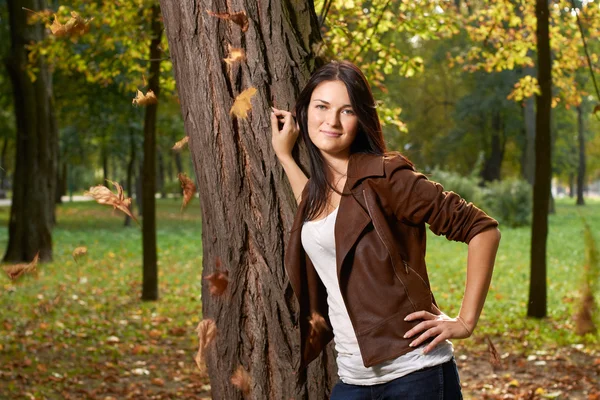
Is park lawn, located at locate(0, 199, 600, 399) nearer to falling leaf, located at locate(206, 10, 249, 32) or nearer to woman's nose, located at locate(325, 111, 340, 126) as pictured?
falling leaf, located at locate(206, 10, 249, 32)

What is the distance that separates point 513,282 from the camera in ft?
42.1

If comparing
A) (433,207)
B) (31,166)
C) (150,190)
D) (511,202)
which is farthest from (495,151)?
(433,207)

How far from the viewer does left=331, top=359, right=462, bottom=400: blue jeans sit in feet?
8.16

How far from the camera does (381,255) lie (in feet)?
8.23

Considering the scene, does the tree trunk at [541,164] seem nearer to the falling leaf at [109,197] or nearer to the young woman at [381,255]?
the young woman at [381,255]

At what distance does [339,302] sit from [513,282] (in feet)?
35.6

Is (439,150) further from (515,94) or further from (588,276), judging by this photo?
(588,276)

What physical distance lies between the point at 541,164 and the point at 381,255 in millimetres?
6924

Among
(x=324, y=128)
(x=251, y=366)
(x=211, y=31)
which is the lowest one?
(x=251, y=366)

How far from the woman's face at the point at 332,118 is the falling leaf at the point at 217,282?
68 centimetres

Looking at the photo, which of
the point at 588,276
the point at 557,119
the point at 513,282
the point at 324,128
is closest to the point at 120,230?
the point at 513,282

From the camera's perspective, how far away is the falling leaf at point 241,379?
302 cm

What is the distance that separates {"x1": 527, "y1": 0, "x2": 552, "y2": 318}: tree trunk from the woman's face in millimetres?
6519

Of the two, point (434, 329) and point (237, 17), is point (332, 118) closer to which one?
point (237, 17)
